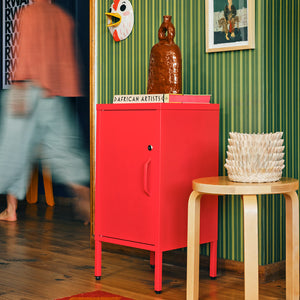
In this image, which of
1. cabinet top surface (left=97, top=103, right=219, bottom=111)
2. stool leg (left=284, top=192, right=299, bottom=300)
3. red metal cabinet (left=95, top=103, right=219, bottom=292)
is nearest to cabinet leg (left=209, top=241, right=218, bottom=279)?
red metal cabinet (left=95, top=103, right=219, bottom=292)

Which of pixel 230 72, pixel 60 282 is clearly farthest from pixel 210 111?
pixel 60 282

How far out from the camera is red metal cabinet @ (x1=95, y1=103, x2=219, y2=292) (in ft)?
8.97

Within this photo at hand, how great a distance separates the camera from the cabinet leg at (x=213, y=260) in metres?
2.99

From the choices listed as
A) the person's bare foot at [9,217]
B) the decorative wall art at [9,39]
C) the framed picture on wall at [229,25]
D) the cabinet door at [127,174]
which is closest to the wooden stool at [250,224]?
the cabinet door at [127,174]

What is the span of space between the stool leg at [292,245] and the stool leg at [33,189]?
3417mm

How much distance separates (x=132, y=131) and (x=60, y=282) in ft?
2.57

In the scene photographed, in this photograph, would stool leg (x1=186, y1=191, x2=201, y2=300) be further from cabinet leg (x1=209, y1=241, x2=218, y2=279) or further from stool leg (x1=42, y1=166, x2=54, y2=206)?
stool leg (x1=42, y1=166, x2=54, y2=206)

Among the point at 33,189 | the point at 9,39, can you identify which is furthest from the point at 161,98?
the point at 9,39

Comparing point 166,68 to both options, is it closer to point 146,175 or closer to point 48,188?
point 146,175

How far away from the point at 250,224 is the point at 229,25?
3.70 ft

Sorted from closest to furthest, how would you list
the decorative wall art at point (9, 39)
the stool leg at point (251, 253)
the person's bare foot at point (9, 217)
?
the stool leg at point (251, 253)
the person's bare foot at point (9, 217)
the decorative wall art at point (9, 39)

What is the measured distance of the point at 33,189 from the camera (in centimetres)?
561

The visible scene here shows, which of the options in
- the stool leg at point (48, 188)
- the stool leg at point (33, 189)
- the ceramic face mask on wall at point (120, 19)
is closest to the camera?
the ceramic face mask on wall at point (120, 19)

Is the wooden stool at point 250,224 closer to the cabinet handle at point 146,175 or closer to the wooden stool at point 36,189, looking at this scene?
the cabinet handle at point 146,175
